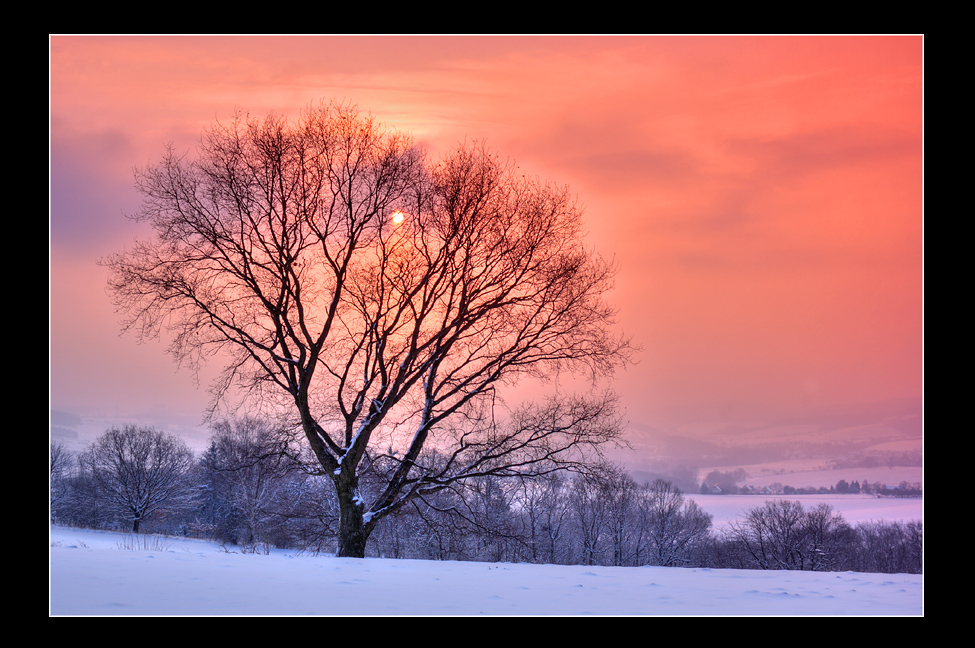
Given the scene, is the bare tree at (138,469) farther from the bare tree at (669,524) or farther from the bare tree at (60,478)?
the bare tree at (669,524)

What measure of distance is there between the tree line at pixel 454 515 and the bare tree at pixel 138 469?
91mm

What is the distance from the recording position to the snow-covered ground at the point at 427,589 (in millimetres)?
6191

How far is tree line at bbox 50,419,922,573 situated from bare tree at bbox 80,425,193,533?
0.09 m

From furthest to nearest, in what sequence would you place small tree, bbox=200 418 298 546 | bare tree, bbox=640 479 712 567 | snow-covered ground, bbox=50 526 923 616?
1. bare tree, bbox=640 479 712 567
2. small tree, bbox=200 418 298 546
3. snow-covered ground, bbox=50 526 923 616

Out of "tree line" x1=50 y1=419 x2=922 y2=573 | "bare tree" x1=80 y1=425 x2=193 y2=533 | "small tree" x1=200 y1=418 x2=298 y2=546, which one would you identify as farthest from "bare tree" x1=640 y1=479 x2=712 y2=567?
"bare tree" x1=80 y1=425 x2=193 y2=533

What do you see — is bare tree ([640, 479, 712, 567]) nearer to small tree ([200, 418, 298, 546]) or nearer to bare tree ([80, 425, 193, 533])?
small tree ([200, 418, 298, 546])

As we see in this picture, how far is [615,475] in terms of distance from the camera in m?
15.0

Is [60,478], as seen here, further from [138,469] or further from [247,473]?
[247,473]

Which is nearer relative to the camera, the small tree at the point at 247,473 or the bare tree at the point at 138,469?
the small tree at the point at 247,473

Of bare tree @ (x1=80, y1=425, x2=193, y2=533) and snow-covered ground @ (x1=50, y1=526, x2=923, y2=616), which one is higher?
snow-covered ground @ (x1=50, y1=526, x2=923, y2=616)

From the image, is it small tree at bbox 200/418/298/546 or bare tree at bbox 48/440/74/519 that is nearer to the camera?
small tree at bbox 200/418/298/546

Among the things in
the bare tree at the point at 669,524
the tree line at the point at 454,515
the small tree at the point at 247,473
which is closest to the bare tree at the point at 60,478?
the tree line at the point at 454,515

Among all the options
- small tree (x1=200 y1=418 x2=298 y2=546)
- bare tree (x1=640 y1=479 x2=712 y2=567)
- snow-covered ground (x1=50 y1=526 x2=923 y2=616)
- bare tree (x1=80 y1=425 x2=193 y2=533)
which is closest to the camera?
snow-covered ground (x1=50 y1=526 x2=923 y2=616)

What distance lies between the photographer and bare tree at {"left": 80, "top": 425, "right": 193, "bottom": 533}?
45500mm
